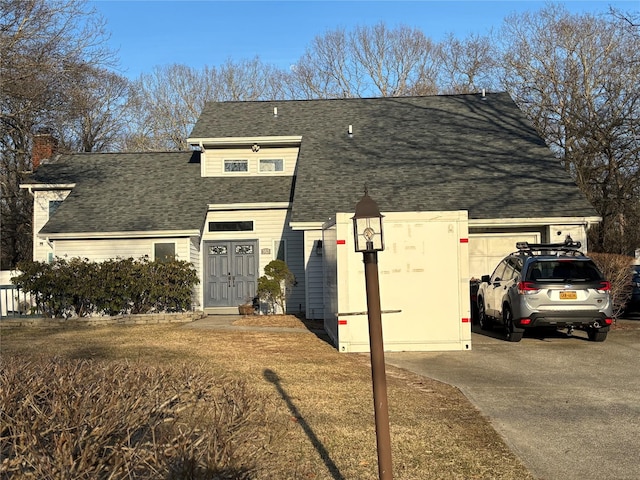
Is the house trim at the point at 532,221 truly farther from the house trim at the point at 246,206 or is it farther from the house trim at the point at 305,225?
the house trim at the point at 246,206

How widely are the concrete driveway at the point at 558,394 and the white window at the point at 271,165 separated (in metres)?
11.7

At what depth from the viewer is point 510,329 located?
13641 mm

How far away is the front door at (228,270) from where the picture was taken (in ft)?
71.6

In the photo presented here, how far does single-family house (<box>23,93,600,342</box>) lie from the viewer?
19172 mm

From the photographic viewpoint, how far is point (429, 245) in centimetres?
1251

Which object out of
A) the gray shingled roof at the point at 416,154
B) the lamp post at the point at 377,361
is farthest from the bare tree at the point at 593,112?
the lamp post at the point at 377,361

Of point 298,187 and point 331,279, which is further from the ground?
point 298,187

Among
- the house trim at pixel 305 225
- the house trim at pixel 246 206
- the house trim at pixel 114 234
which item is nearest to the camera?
the house trim at pixel 305 225

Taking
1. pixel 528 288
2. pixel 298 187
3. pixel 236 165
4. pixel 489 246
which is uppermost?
pixel 236 165

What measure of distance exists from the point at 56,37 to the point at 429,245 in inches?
460

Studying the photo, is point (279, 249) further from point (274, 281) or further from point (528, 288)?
point (528, 288)

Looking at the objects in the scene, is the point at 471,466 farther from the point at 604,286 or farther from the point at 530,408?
the point at 604,286

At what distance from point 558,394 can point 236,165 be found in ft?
55.1

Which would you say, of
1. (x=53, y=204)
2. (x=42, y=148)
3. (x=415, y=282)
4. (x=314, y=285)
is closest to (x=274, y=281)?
(x=314, y=285)
